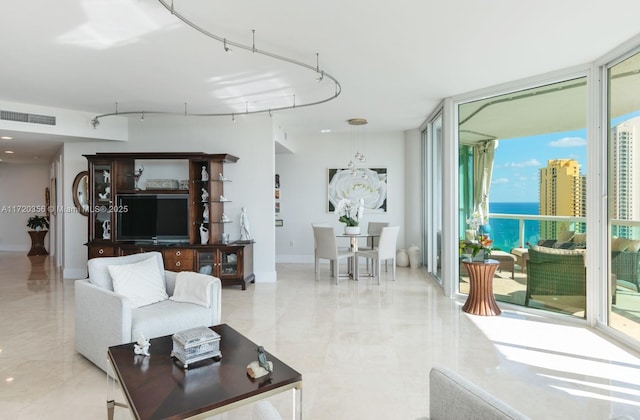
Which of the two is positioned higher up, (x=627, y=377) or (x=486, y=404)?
(x=486, y=404)

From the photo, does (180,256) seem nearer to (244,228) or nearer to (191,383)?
(244,228)

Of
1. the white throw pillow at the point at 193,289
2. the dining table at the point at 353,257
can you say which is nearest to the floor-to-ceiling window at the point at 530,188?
the dining table at the point at 353,257

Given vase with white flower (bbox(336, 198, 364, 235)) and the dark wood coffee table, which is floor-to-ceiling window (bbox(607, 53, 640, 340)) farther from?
vase with white flower (bbox(336, 198, 364, 235))

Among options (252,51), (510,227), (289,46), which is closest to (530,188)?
(510,227)

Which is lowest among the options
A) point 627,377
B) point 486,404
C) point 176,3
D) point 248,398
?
point 627,377

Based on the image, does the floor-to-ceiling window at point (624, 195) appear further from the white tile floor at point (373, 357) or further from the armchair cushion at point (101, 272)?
the armchair cushion at point (101, 272)

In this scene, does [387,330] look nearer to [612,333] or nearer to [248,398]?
[612,333]

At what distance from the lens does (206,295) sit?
11.0 feet

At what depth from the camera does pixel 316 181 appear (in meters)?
8.55

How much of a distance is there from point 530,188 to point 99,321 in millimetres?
4506

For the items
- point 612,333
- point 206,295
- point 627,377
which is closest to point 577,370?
point 627,377

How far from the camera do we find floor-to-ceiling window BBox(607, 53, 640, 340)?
3555mm

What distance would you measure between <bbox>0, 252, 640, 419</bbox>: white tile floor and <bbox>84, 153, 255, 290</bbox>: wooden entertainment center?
83 centimetres

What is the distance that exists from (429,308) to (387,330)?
105cm
